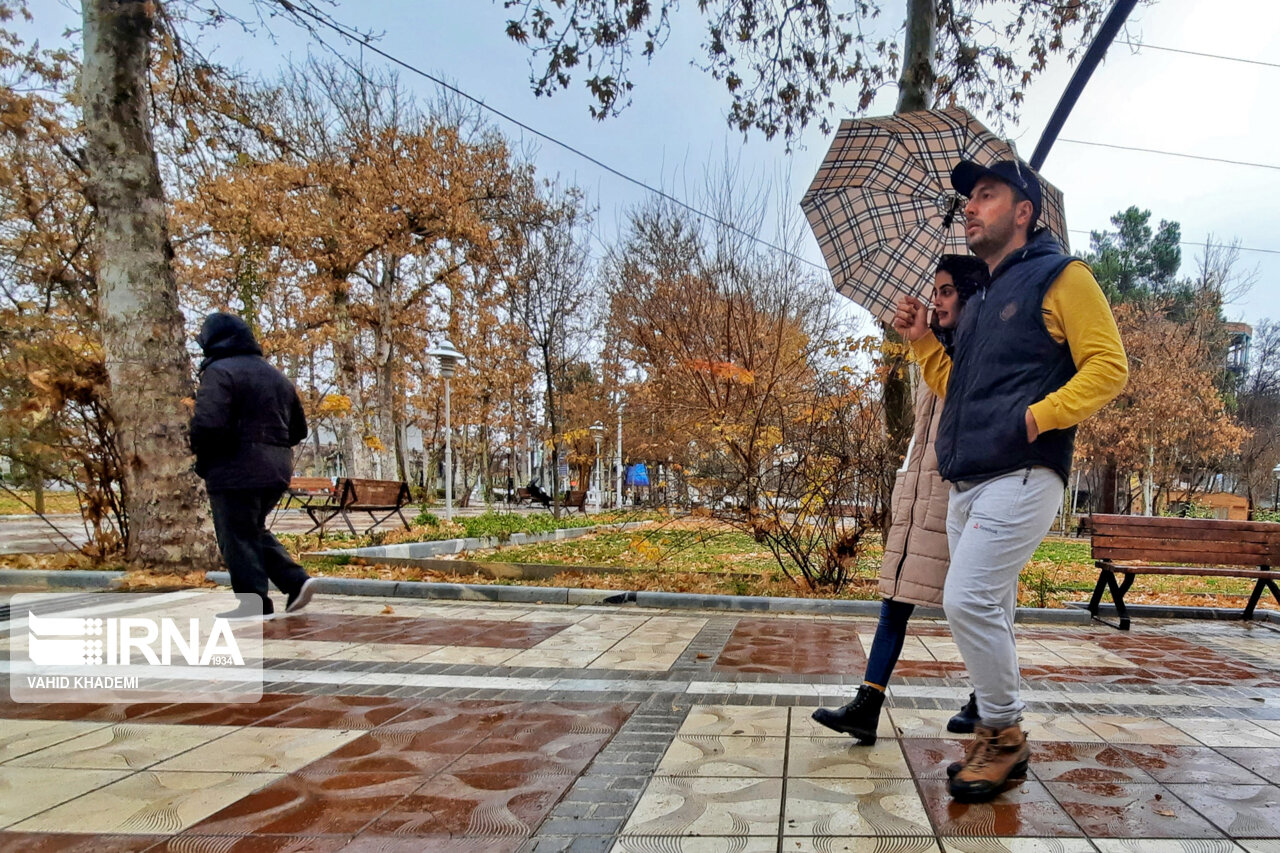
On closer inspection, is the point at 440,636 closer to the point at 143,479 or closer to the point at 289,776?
the point at 289,776

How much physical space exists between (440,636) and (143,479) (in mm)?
3748

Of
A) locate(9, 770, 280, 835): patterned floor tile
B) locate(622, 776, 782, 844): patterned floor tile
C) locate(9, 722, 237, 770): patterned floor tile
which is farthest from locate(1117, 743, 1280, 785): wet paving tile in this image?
locate(9, 722, 237, 770): patterned floor tile

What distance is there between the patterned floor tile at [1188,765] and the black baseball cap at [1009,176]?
6.59 feet

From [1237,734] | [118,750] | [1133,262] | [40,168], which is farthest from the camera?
[1133,262]

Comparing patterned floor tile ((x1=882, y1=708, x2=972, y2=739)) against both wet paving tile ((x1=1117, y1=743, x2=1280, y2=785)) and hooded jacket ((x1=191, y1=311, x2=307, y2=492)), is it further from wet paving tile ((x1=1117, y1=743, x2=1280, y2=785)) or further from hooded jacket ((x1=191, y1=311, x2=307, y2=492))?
hooded jacket ((x1=191, y1=311, x2=307, y2=492))

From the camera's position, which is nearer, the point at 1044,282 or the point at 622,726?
the point at 1044,282

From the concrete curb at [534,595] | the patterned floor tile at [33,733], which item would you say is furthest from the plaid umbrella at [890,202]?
the patterned floor tile at [33,733]

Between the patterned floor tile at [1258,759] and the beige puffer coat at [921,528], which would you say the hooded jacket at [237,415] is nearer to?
the beige puffer coat at [921,528]

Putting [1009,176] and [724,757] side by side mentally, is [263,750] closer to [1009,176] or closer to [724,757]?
[724,757]

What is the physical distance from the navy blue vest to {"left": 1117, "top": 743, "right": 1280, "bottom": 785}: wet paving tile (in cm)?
127

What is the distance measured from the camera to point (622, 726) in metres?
2.99

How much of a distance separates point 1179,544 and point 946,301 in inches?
172

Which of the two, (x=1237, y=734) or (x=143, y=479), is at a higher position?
(x=143, y=479)

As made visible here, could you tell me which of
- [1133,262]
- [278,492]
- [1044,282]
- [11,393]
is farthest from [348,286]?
[1133,262]
